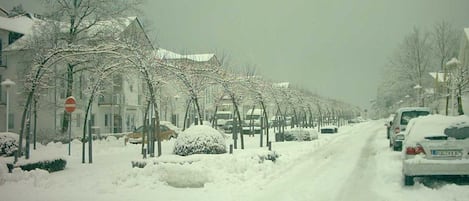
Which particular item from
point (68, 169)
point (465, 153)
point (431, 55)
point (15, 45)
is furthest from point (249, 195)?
point (431, 55)

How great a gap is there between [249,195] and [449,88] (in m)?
30.8

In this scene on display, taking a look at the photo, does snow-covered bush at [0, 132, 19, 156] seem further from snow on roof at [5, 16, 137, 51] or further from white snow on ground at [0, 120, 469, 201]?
snow on roof at [5, 16, 137, 51]

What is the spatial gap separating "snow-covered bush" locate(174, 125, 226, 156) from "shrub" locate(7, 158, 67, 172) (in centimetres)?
360

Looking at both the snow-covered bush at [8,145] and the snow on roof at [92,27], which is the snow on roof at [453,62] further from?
the snow-covered bush at [8,145]

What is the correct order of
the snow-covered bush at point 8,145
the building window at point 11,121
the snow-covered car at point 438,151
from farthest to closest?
the building window at point 11,121
the snow-covered bush at point 8,145
the snow-covered car at point 438,151

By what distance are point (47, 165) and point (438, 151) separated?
10.9 metres

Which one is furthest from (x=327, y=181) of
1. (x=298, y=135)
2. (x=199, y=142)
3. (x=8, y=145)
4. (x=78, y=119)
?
(x=78, y=119)

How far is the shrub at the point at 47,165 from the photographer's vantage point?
575 inches

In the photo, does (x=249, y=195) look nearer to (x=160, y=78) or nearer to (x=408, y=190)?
(x=408, y=190)

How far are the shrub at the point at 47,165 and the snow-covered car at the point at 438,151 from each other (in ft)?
32.9

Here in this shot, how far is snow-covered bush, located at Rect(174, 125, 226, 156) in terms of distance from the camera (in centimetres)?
1669

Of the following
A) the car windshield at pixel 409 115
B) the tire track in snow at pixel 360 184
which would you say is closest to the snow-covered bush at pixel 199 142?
the tire track in snow at pixel 360 184

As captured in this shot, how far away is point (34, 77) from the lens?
17141mm

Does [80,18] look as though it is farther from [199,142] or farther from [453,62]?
[453,62]
